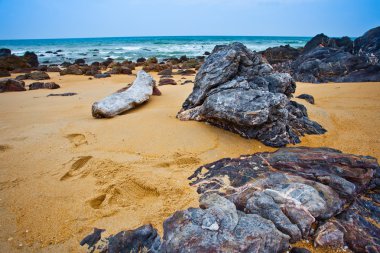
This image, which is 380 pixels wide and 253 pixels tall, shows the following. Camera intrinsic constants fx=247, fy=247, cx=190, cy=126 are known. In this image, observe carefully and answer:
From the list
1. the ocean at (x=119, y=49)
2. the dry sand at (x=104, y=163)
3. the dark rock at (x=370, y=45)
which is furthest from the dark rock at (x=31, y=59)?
the dark rock at (x=370, y=45)

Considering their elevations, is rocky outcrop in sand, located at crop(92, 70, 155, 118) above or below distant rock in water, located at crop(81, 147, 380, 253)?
above

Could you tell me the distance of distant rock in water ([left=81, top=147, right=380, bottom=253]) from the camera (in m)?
1.92

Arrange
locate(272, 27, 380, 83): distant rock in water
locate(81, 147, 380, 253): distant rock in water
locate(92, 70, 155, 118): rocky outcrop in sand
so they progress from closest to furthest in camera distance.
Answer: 1. locate(81, 147, 380, 253): distant rock in water
2. locate(92, 70, 155, 118): rocky outcrop in sand
3. locate(272, 27, 380, 83): distant rock in water

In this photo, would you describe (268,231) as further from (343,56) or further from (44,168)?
(343,56)

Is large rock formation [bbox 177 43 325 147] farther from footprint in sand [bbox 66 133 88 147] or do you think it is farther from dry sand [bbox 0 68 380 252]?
footprint in sand [bbox 66 133 88 147]

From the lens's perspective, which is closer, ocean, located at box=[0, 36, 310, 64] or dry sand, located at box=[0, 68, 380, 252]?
dry sand, located at box=[0, 68, 380, 252]

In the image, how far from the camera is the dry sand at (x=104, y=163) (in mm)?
2449

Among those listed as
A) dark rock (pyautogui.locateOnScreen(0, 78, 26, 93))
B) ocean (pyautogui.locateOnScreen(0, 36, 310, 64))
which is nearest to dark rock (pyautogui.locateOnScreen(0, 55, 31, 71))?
ocean (pyautogui.locateOnScreen(0, 36, 310, 64))

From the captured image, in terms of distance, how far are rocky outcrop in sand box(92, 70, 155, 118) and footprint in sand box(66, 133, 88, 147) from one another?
103 cm

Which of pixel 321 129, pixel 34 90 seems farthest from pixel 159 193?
pixel 34 90

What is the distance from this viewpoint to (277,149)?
3893mm

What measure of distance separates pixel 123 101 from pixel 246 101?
309cm

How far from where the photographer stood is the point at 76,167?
344 centimetres

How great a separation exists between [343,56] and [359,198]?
39.3 ft
